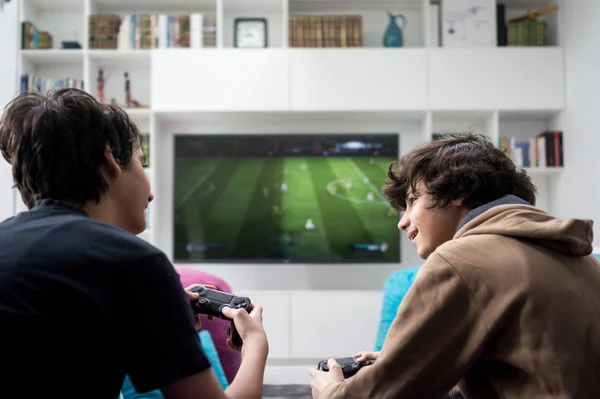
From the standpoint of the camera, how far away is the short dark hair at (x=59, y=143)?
969 mm

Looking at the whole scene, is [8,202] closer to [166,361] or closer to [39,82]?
[39,82]

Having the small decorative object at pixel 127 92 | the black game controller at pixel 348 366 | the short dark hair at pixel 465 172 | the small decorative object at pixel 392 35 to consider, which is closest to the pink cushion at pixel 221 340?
the black game controller at pixel 348 366

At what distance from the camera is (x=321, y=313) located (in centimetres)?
396

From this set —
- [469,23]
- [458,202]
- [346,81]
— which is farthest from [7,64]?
[458,202]

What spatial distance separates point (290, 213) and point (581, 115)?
6.31ft

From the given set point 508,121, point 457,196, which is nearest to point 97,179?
point 457,196

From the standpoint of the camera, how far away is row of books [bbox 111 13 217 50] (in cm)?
413

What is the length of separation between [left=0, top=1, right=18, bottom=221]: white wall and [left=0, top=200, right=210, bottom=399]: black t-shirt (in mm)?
3539

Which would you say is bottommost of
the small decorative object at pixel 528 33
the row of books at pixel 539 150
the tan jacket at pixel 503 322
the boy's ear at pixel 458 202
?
the tan jacket at pixel 503 322

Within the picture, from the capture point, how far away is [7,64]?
4137 millimetres

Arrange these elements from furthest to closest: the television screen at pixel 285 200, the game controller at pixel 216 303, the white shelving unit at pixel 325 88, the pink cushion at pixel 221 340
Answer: the television screen at pixel 285 200 → the white shelving unit at pixel 325 88 → the pink cushion at pixel 221 340 → the game controller at pixel 216 303

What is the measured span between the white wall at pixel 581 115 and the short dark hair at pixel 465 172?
8.10ft

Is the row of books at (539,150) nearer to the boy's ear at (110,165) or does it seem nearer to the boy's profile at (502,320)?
the boy's profile at (502,320)

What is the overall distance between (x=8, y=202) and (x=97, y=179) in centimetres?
348
